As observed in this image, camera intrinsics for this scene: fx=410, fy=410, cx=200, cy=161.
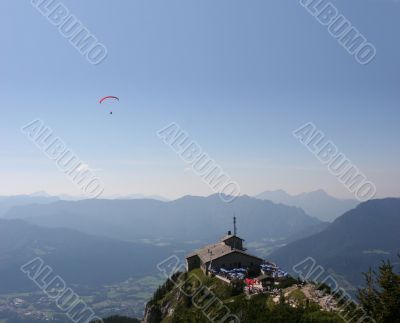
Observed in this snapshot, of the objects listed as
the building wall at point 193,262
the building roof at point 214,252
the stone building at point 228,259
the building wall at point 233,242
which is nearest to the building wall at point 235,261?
the stone building at point 228,259

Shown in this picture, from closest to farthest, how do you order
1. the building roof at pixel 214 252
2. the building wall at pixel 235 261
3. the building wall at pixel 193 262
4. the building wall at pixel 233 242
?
the building wall at pixel 235 261 → the building roof at pixel 214 252 → the building wall at pixel 193 262 → the building wall at pixel 233 242

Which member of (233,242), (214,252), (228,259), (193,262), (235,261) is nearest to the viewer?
(228,259)

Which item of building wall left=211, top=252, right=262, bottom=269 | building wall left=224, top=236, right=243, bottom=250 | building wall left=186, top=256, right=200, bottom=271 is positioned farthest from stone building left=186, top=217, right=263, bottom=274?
building wall left=224, top=236, right=243, bottom=250

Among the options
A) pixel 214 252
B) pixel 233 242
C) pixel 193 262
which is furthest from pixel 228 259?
pixel 193 262

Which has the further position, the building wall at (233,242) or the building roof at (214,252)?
the building wall at (233,242)

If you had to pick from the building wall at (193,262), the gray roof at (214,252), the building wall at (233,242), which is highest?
the building wall at (233,242)

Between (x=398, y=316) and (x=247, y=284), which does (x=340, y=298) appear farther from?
(x=247, y=284)

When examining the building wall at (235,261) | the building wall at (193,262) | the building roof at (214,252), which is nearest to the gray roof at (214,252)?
the building roof at (214,252)

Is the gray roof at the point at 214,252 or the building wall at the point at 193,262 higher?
the gray roof at the point at 214,252

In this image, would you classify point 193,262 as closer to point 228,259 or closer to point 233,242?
point 233,242

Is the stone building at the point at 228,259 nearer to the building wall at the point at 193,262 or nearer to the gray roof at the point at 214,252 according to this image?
the gray roof at the point at 214,252

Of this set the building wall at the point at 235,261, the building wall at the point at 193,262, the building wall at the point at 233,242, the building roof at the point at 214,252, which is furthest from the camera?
the building wall at the point at 233,242
